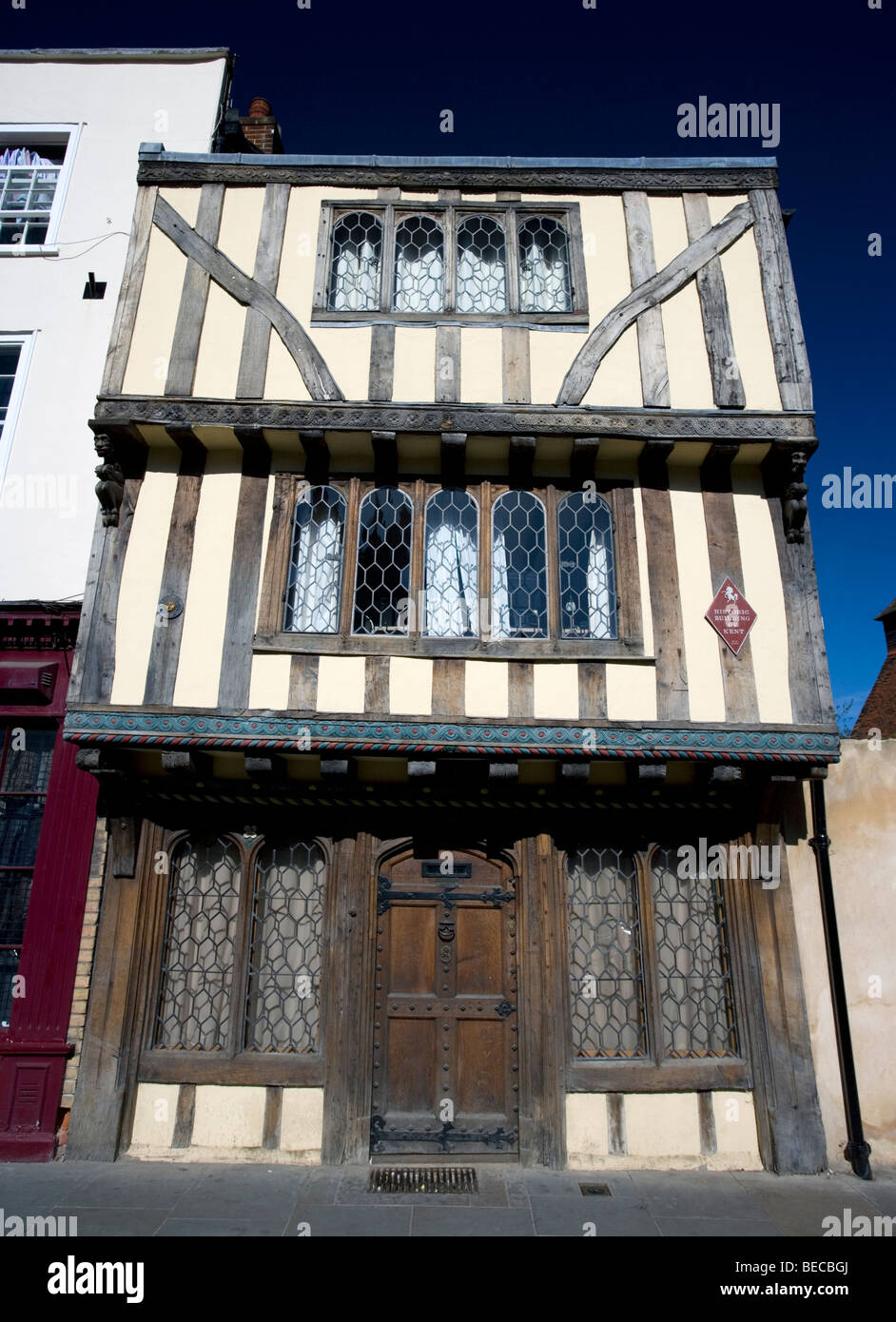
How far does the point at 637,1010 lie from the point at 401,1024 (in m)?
1.96

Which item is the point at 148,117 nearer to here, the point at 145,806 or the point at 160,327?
the point at 160,327

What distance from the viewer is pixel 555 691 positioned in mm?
6266

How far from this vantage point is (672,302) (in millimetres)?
7074

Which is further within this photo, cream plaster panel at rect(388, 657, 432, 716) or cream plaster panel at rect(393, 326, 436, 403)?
cream plaster panel at rect(393, 326, 436, 403)

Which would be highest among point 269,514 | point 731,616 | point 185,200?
point 185,200

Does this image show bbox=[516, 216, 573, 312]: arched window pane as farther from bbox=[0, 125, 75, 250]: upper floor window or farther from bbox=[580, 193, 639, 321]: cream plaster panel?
bbox=[0, 125, 75, 250]: upper floor window

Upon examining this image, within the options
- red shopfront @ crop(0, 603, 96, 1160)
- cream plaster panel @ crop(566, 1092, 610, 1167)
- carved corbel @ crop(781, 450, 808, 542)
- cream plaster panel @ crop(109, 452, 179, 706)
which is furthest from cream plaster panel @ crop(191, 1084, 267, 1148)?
carved corbel @ crop(781, 450, 808, 542)

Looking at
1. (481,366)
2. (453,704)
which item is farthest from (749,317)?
(453,704)

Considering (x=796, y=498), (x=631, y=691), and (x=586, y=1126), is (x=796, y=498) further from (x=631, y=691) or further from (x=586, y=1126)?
(x=586, y=1126)

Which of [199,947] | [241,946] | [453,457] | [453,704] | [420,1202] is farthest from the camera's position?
[453,457]

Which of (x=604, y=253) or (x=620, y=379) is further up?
(x=604, y=253)

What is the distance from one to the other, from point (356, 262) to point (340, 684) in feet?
13.9

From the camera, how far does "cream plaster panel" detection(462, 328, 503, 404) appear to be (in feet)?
22.2

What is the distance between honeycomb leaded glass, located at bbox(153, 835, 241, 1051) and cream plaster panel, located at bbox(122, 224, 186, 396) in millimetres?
4079
